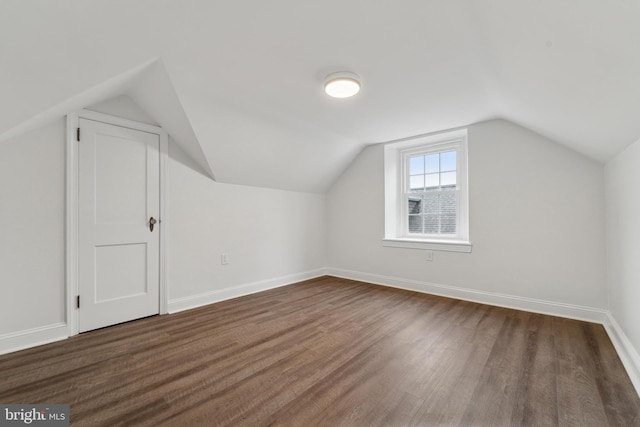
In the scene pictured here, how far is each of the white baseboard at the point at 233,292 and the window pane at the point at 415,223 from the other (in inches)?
67.6

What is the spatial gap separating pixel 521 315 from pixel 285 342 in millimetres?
2436

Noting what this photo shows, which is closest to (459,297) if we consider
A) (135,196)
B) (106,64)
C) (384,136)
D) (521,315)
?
(521,315)

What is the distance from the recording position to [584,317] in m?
2.67

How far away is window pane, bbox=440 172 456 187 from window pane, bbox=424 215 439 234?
0.47 m

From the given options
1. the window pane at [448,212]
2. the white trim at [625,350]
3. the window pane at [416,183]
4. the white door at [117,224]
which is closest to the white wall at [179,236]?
the white door at [117,224]

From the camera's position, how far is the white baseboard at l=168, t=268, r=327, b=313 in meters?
3.01

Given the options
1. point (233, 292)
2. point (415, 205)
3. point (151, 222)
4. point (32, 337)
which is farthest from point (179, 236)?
point (415, 205)

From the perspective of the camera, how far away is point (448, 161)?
3.79m

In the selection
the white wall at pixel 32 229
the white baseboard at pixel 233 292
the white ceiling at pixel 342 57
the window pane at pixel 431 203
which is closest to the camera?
the white ceiling at pixel 342 57

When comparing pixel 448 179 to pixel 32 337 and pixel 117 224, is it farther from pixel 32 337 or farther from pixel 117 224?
pixel 32 337

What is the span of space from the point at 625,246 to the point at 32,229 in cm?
460

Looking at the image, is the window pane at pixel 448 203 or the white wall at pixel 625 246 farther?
the window pane at pixel 448 203

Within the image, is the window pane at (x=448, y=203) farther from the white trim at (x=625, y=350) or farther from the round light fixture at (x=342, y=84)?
the round light fixture at (x=342, y=84)

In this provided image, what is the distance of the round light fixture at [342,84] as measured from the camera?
214 cm
